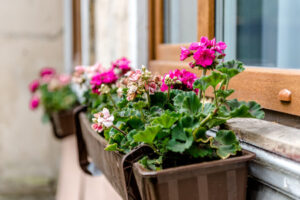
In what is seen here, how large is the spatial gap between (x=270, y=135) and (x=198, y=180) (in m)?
0.18

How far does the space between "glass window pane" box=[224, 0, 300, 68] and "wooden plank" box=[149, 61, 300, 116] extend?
0.40 metres

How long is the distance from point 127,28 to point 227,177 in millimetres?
1190

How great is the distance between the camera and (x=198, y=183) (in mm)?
682

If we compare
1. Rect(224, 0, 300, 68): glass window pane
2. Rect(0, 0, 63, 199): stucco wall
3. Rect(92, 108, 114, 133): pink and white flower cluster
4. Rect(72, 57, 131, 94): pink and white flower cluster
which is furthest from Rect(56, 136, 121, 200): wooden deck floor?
Rect(0, 0, 63, 199): stucco wall

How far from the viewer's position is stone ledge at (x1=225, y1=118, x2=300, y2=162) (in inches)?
26.4

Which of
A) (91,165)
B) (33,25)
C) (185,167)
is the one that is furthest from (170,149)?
(33,25)

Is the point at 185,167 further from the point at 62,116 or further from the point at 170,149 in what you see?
the point at 62,116

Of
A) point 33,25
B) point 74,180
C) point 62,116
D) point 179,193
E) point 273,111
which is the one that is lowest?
point 74,180

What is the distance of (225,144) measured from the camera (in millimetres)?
722

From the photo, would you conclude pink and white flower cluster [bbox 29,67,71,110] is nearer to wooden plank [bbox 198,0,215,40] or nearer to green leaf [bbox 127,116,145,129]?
wooden plank [bbox 198,0,215,40]

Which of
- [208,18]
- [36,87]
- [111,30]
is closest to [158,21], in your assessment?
[111,30]

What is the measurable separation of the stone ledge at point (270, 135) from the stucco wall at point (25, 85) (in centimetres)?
388

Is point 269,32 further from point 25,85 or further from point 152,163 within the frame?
point 25,85

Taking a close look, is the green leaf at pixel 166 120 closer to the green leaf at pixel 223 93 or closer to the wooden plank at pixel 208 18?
the green leaf at pixel 223 93
